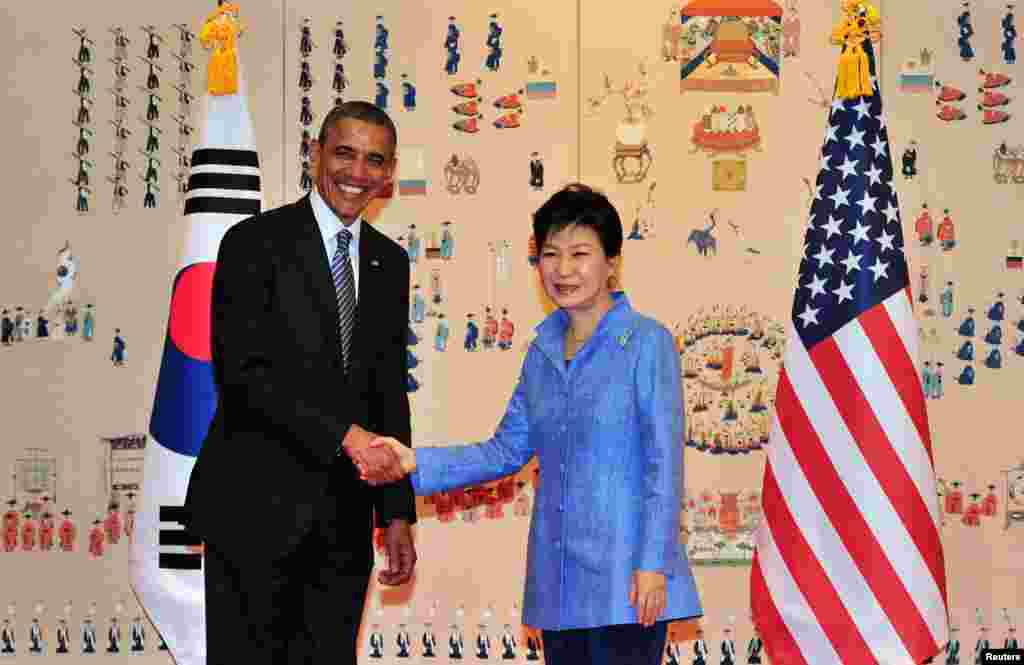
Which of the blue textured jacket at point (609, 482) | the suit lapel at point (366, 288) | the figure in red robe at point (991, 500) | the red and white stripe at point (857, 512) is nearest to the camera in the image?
the blue textured jacket at point (609, 482)

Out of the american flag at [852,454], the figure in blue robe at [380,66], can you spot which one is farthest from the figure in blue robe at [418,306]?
the american flag at [852,454]

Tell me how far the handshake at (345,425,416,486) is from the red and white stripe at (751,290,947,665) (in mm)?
1490

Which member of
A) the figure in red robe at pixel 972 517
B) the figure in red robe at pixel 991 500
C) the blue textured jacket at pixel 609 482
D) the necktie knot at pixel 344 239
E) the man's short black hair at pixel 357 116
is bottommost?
the figure in red robe at pixel 972 517

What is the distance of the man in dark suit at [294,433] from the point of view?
10.3 ft

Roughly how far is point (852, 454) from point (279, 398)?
1.94 meters

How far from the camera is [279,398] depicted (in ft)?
10.2

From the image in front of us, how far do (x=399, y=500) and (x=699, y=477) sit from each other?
1.88 meters

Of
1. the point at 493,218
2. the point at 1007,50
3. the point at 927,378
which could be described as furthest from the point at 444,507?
the point at 1007,50

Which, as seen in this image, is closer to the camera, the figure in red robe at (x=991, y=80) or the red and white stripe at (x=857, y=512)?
the red and white stripe at (x=857, y=512)

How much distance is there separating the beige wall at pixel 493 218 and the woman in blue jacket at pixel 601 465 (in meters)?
1.83

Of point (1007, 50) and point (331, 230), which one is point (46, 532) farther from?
point (1007, 50)

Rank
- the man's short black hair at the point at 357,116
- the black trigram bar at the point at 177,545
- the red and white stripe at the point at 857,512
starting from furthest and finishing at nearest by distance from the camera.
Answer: the black trigram bar at the point at 177,545 → the red and white stripe at the point at 857,512 → the man's short black hair at the point at 357,116

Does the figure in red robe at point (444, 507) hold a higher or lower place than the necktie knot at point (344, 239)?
lower

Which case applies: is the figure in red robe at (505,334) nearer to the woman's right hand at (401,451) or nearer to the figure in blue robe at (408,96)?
the figure in blue robe at (408,96)
